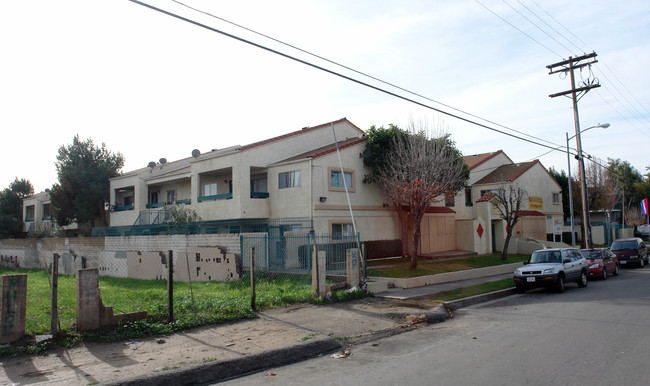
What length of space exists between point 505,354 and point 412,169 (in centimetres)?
1612

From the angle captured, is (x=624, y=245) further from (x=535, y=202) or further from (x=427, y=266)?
(x=427, y=266)

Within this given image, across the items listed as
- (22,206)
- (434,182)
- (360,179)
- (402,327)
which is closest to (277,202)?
(360,179)

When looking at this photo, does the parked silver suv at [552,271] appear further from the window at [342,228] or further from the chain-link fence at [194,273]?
the window at [342,228]

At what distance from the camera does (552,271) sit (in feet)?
52.1

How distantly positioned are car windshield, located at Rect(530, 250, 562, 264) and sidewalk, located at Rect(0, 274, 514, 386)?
6.99 meters

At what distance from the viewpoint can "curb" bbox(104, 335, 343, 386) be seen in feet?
21.7

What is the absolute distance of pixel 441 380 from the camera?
6312mm

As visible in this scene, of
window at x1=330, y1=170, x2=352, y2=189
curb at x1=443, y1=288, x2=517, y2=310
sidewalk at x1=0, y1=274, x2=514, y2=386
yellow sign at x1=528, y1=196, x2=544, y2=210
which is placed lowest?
curb at x1=443, y1=288, x2=517, y2=310

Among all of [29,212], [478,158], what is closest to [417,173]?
[478,158]

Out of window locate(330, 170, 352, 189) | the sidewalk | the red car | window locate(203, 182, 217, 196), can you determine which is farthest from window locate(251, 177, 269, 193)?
the red car

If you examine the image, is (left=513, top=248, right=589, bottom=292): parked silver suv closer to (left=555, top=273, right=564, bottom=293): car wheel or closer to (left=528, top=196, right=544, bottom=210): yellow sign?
(left=555, top=273, right=564, bottom=293): car wheel

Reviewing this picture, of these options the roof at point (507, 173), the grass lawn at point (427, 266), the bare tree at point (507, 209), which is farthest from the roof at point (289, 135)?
the roof at point (507, 173)

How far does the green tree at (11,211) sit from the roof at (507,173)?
49616mm

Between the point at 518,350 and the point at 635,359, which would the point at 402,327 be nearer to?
the point at 518,350
